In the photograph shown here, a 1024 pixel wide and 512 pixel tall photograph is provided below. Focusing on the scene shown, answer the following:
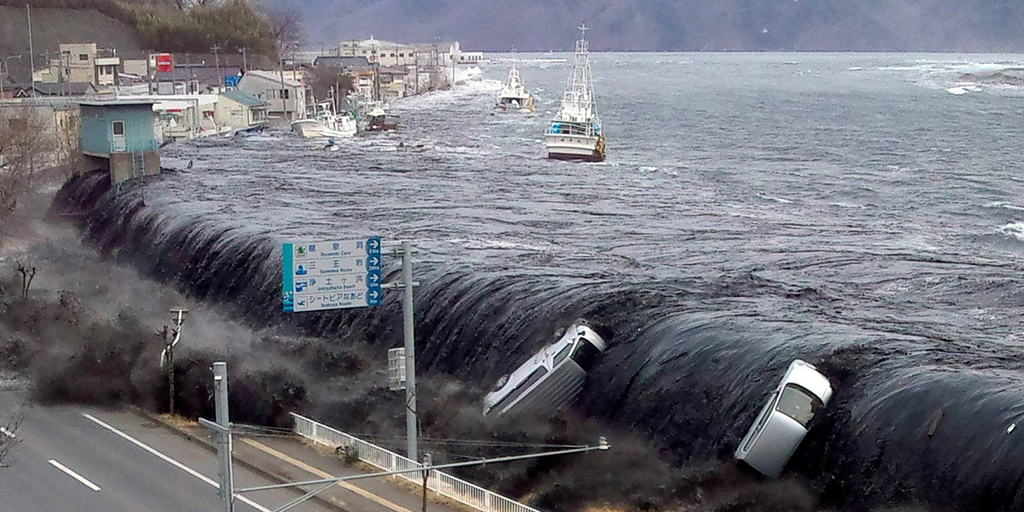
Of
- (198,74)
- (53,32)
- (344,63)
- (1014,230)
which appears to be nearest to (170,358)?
(1014,230)

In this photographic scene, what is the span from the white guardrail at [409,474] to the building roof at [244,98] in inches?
2473

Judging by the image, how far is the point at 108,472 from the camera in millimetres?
20188

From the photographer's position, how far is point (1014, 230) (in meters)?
41.7

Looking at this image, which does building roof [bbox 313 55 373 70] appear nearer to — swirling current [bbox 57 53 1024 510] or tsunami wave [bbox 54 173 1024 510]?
swirling current [bbox 57 53 1024 510]

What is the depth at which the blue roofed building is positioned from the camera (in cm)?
4534

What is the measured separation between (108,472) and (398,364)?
518 cm

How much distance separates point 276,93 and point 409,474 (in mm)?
75096

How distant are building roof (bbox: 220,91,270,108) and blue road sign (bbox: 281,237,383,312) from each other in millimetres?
65235

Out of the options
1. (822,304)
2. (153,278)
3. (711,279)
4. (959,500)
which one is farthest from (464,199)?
(959,500)

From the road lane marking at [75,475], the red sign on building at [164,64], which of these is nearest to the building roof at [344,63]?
the red sign on building at [164,64]

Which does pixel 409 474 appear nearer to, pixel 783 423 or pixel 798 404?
pixel 783 423

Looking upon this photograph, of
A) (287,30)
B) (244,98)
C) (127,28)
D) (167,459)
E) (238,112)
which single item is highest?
(287,30)

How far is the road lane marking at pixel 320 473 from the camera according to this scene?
733 inches

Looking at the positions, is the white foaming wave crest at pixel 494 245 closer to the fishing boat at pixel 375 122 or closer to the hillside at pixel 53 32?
the fishing boat at pixel 375 122
